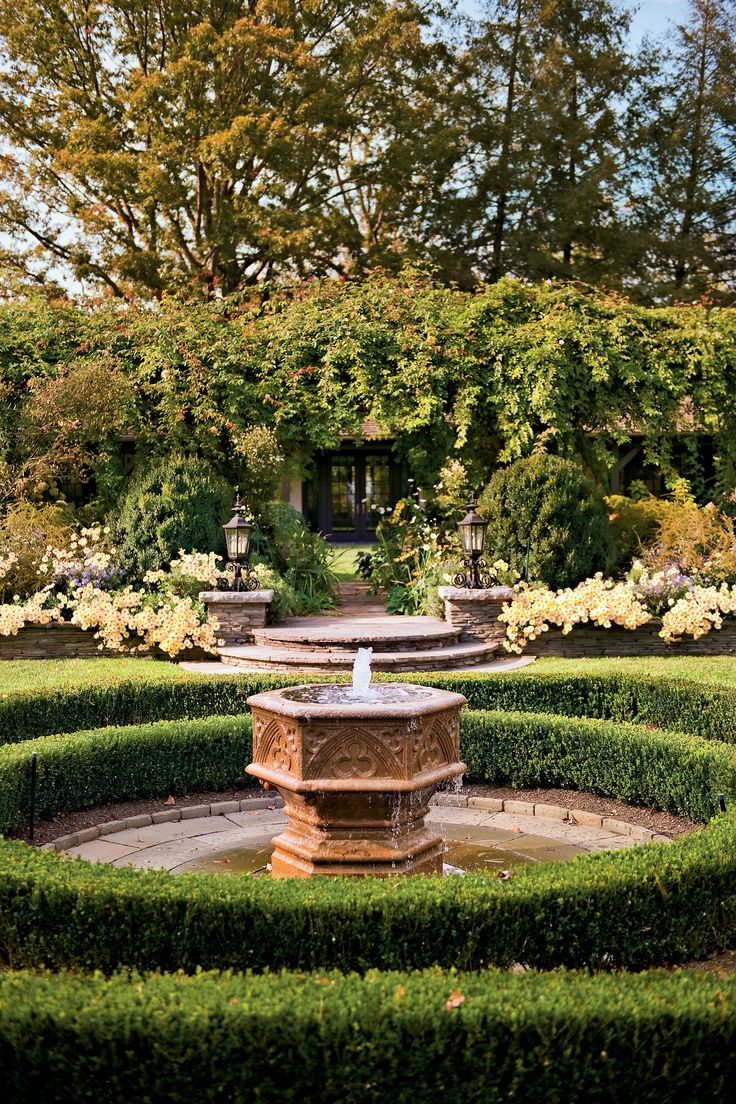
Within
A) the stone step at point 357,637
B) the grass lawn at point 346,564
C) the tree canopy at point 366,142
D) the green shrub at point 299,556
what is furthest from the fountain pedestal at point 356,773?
the tree canopy at point 366,142

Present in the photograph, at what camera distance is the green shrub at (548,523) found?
463 inches

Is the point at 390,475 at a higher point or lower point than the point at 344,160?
lower

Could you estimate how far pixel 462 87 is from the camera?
22312 millimetres

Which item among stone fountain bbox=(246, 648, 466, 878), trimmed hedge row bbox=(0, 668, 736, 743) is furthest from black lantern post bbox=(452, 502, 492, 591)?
stone fountain bbox=(246, 648, 466, 878)

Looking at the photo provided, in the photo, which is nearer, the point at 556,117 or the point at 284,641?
the point at 284,641

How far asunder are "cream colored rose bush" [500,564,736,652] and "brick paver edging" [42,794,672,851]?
4.18m

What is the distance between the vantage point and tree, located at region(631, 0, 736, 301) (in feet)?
75.3

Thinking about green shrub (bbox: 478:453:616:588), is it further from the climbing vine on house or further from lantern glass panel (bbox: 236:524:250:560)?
lantern glass panel (bbox: 236:524:250:560)

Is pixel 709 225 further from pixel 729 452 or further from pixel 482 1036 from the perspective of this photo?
pixel 482 1036

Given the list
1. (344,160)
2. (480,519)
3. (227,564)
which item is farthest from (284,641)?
(344,160)

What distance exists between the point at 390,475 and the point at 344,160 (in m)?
7.08

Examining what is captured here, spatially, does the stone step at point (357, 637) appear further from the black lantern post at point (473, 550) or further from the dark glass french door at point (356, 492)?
the dark glass french door at point (356, 492)

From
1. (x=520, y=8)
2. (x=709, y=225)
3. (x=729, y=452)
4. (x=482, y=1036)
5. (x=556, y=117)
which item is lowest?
(x=482, y=1036)

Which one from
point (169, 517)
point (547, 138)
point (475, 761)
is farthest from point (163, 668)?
point (547, 138)
